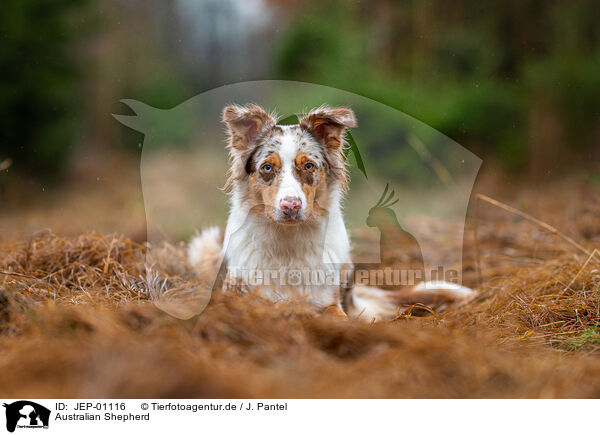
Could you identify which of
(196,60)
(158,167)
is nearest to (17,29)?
(196,60)

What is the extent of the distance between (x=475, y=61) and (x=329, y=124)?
5.75 meters

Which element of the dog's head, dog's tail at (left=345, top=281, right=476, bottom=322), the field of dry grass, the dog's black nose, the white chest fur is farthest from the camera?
dog's tail at (left=345, top=281, right=476, bottom=322)

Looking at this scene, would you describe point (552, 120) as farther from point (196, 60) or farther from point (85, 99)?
point (85, 99)

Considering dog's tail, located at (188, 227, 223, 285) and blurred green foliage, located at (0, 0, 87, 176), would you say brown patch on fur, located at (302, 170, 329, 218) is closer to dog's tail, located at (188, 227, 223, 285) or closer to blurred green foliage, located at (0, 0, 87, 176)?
dog's tail, located at (188, 227, 223, 285)

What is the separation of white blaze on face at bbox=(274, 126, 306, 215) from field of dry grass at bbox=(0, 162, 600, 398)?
2.02ft

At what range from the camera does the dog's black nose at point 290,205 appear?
2674 mm

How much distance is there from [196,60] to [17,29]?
2.41 m

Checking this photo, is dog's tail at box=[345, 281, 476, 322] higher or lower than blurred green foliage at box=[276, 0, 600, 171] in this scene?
lower

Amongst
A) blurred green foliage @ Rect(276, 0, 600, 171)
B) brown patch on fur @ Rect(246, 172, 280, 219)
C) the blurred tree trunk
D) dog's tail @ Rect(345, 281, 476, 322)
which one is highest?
blurred green foliage @ Rect(276, 0, 600, 171)

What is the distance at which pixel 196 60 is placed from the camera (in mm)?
5773

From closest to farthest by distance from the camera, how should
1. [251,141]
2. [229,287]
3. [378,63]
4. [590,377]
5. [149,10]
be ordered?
[590,377]
[229,287]
[251,141]
[149,10]
[378,63]

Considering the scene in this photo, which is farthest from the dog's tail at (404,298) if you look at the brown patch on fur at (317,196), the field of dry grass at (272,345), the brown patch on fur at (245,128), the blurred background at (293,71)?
the blurred background at (293,71)

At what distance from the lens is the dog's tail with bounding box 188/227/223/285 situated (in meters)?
3.46

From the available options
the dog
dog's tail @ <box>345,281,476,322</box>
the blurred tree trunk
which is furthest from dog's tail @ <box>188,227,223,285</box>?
the blurred tree trunk
